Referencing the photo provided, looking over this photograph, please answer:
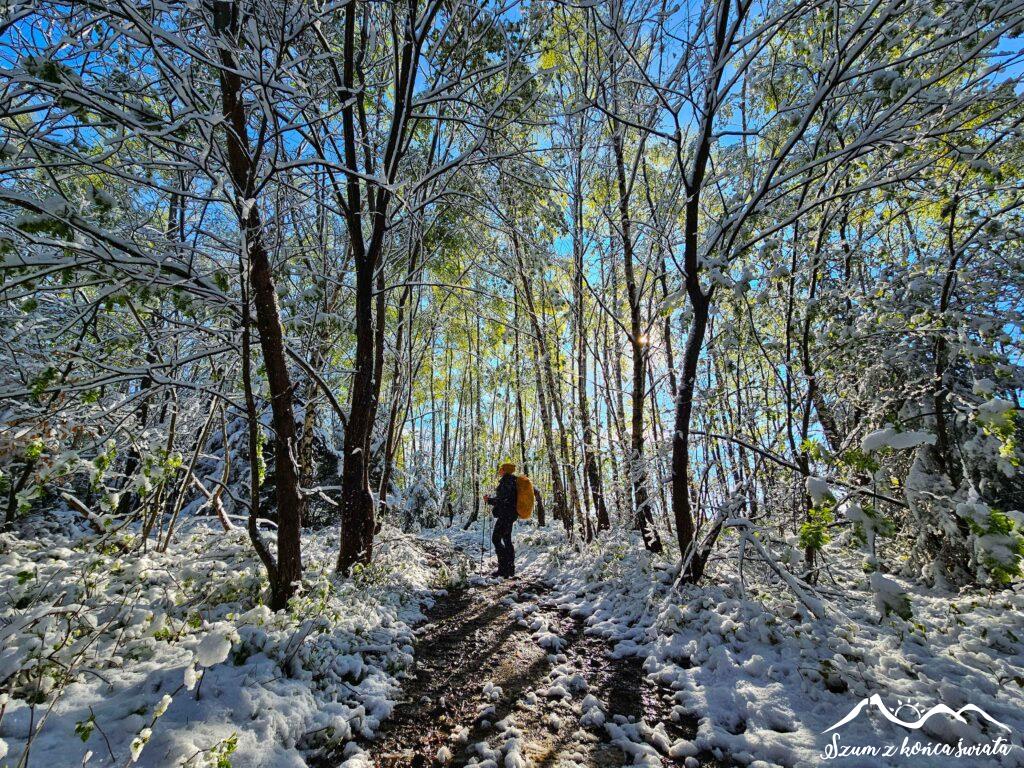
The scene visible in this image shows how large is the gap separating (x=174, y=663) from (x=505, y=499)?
221 inches

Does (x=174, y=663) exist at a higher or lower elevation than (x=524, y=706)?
higher

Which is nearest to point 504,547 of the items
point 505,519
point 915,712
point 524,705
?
point 505,519

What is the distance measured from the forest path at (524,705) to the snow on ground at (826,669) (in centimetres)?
13

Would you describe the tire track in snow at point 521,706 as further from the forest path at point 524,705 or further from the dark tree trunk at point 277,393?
the dark tree trunk at point 277,393

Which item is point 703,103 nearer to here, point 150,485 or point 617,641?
point 617,641

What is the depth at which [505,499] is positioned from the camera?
7.92 m

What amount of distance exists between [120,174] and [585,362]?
24.4 feet

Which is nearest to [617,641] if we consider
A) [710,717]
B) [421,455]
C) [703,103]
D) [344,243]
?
[710,717]

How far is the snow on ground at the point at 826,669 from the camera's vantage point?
250 cm

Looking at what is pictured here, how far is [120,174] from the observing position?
2.81 metres

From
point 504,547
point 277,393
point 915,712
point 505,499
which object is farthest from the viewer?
point 505,499

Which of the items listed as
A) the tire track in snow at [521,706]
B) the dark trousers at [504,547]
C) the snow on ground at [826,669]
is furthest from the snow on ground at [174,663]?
the dark trousers at [504,547]

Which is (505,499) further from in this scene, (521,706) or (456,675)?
(521,706)

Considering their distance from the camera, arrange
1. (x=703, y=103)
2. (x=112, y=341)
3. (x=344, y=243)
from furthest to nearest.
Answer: (x=344, y=243) < (x=703, y=103) < (x=112, y=341)
